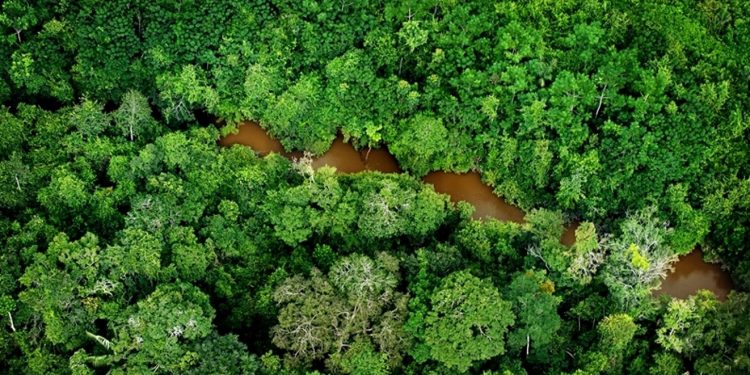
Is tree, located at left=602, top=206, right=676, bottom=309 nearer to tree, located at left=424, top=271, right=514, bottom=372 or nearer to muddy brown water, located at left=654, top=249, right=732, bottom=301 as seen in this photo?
muddy brown water, located at left=654, top=249, right=732, bottom=301

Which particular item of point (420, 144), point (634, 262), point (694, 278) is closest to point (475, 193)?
point (420, 144)

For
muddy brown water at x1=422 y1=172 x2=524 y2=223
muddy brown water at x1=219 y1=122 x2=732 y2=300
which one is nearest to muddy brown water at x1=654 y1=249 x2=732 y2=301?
muddy brown water at x1=219 y1=122 x2=732 y2=300

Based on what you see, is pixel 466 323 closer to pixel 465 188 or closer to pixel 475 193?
pixel 475 193

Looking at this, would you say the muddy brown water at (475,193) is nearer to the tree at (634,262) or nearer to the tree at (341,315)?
the tree at (634,262)

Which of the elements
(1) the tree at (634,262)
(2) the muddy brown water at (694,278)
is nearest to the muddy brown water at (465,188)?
(2) the muddy brown water at (694,278)

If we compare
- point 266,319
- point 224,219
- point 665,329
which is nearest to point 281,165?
point 224,219

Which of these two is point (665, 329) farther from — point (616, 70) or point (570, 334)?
point (616, 70)
